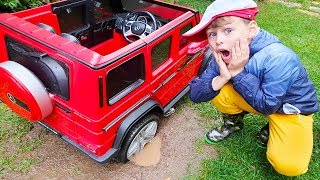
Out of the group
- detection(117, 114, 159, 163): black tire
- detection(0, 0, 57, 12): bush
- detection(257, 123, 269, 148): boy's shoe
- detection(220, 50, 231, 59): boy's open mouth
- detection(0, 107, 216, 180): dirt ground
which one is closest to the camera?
detection(220, 50, 231, 59): boy's open mouth

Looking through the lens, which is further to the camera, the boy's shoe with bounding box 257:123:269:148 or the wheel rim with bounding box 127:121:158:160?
the boy's shoe with bounding box 257:123:269:148

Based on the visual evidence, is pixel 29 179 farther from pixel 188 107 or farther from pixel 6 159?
pixel 188 107

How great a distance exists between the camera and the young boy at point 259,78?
2008mm

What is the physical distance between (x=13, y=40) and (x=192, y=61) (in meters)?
1.90

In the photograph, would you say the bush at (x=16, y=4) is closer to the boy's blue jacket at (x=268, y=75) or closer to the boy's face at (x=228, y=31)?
the boy's face at (x=228, y=31)

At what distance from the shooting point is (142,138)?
3.26m

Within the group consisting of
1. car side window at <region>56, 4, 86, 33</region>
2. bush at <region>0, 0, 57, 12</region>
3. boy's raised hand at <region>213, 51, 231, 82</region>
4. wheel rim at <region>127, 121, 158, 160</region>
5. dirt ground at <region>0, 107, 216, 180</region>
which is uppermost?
boy's raised hand at <region>213, 51, 231, 82</region>

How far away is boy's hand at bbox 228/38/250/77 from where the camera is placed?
202 centimetres

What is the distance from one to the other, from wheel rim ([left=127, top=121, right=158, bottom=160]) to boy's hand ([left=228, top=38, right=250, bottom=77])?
51.7 inches

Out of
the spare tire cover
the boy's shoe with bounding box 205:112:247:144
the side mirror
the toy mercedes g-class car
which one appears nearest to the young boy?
the boy's shoe with bounding box 205:112:247:144

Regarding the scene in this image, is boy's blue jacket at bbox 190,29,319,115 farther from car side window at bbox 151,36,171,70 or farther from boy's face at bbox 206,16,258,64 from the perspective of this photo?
car side window at bbox 151,36,171,70

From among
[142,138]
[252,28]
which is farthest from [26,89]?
[252,28]

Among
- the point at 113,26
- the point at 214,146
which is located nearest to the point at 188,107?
the point at 214,146

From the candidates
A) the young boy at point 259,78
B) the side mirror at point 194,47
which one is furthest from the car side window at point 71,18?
the young boy at point 259,78
